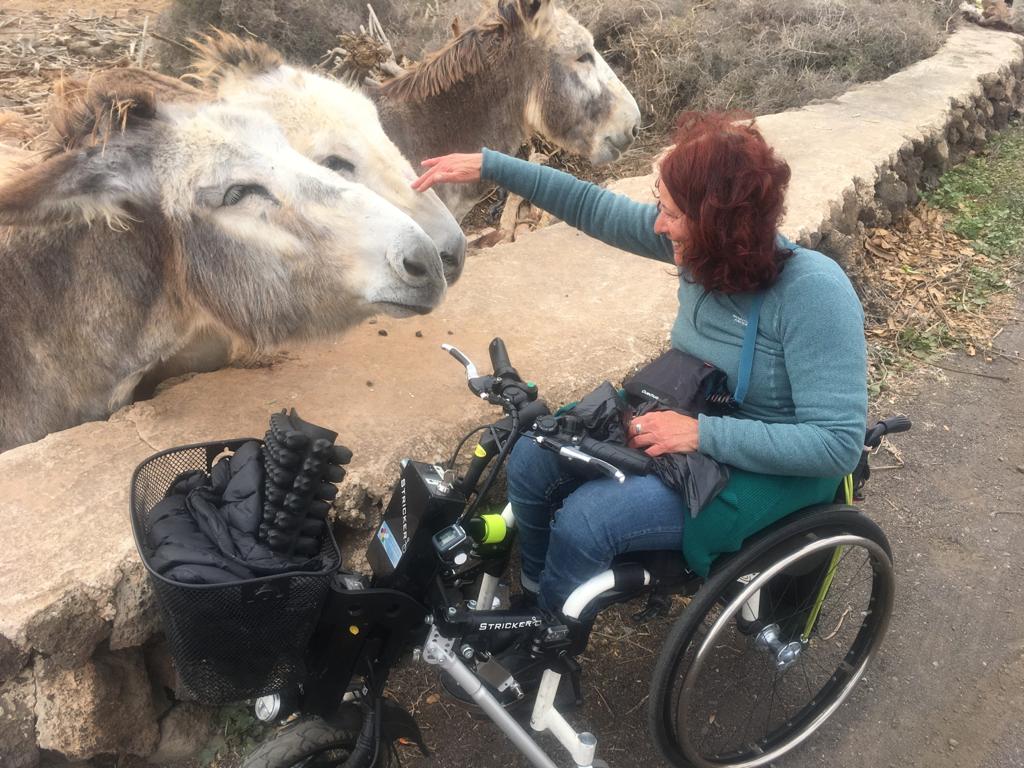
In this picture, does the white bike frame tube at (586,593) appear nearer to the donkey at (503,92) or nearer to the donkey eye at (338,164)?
the donkey eye at (338,164)

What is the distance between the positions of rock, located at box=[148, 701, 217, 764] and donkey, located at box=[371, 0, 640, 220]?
3555 mm

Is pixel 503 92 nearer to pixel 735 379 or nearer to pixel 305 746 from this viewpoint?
pixel 735 379

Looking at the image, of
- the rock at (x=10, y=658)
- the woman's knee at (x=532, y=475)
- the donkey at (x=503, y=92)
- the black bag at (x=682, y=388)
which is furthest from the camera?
the donkey at (x=503, y=92)

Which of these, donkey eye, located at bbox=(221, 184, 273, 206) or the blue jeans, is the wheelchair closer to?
the blue jeans

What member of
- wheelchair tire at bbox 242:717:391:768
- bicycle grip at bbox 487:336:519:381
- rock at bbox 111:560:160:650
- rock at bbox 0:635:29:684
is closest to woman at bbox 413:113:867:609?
bicycle grip at bbox 487:336:519:381

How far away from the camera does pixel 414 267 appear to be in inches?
90.8

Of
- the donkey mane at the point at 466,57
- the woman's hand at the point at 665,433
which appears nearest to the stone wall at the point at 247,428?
the woman's hand at the point at 665,433

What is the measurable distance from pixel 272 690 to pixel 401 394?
4.87 feet

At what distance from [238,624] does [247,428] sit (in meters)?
1.30

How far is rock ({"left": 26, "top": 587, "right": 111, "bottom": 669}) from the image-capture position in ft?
6.30

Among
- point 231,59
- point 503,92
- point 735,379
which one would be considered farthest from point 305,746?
point 503,92

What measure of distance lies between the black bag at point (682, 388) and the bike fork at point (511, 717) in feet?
2.71

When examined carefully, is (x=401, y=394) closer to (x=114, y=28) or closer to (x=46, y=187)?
(x=46, y=187)

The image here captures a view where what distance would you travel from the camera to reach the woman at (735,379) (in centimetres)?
192
